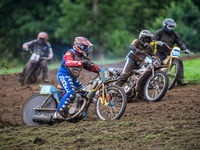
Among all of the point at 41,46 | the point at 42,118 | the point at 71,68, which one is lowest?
the point at 42,118

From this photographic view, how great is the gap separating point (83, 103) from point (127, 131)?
1653 millimetres

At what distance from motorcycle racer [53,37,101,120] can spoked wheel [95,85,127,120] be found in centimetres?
61

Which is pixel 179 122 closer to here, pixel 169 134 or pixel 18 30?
pixel 169 134

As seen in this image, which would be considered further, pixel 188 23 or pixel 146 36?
pixel 188 23

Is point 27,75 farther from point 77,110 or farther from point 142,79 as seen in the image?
point 77,110

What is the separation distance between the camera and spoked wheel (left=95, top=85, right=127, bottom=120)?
7.31 meters

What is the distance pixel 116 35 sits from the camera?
121 ft

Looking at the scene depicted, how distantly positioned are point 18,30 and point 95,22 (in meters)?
9.11

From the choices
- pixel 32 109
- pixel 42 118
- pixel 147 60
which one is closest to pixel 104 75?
pixel 42 118

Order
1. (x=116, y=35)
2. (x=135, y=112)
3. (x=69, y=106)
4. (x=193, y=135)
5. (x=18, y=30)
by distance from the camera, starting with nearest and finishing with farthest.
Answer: (x=193, y=135) < (x=69, y=106) < (x=135, y=112) < (x=116, y=35) < (x=18, y=30)

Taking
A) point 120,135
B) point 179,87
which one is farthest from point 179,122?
point 179,87

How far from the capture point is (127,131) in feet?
20.9

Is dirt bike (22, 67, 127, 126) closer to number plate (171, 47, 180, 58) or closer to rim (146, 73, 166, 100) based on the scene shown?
rim (146, 73, 166, 100)

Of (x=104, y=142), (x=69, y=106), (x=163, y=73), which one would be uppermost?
(x=163, y=73)
